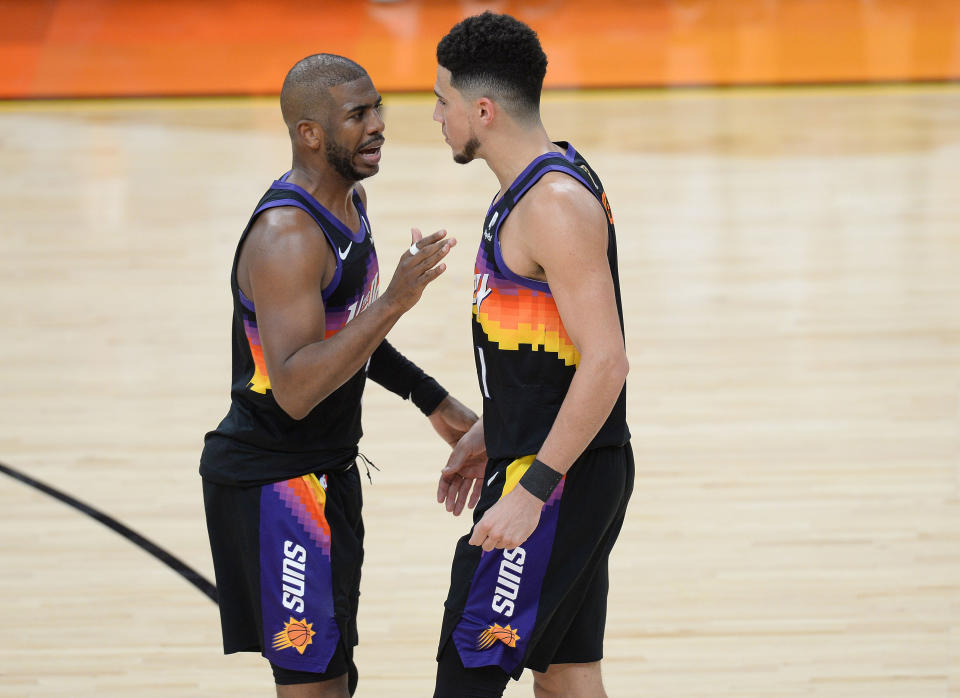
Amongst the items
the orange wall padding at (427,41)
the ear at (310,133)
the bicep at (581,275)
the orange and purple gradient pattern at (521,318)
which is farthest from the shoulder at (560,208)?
the orange wall padding at (427,41)

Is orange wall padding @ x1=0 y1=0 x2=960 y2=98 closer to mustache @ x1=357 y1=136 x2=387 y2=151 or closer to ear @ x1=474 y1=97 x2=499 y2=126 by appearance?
mustache @ x1=357 y1=136 x2=387 y2=151

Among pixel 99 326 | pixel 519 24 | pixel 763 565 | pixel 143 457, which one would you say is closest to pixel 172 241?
pixel 99 326

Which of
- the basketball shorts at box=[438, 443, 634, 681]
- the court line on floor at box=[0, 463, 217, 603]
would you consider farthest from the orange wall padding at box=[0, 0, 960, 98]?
the basketball shorts at box=[438, 443, 634, 681]

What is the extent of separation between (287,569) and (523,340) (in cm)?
69

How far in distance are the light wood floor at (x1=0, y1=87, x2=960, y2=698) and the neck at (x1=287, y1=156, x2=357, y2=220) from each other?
4.36 feet

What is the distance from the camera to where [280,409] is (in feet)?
8.30

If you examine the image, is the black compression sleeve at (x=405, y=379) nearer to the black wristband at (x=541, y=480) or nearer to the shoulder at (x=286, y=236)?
the shoulder at (x=286, y=236)

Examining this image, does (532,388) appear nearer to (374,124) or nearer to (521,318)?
(521,318)

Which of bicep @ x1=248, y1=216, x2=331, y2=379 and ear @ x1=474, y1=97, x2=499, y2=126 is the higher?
ear @ x1=474, y1=97, x2=499, y2=126

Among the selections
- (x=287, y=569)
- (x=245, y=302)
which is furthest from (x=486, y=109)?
(x=287, y=569)

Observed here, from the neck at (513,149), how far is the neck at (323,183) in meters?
0.39

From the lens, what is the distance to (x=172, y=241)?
7.15 m

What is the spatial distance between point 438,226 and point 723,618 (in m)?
4.04

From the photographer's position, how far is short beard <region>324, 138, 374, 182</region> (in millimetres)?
2520
